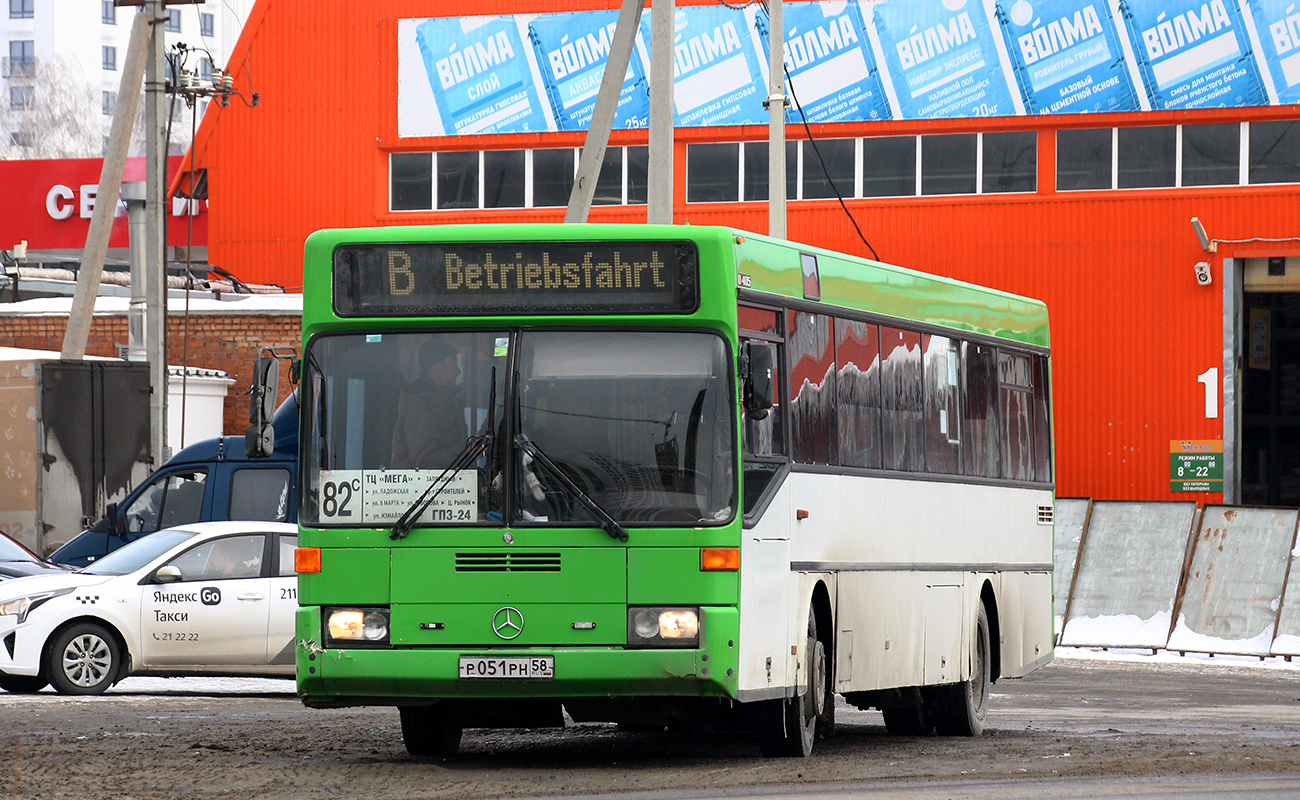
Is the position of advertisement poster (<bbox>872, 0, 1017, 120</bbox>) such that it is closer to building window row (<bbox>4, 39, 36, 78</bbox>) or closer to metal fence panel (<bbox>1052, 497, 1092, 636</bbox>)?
metal fence panel (<bbox>1052, 497, 1092, 636</bbox>)

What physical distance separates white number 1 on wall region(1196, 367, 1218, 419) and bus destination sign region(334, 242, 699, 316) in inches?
941

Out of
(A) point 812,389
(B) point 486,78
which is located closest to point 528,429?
(A) point 812,389

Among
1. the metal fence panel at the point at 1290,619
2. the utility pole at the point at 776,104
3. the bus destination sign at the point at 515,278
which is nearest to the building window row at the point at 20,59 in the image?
the utility pole at the point at 776,104

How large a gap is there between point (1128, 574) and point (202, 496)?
1233 centimetres

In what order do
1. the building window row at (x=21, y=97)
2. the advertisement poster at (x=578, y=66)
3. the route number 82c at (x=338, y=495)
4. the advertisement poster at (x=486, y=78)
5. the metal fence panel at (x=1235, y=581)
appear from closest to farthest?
the route number 82c at (x=338, y=495), the metal fence panel at (x=1235, y=581), the advertisement poster at (x=578, y=66), the advertisement poster at (x=486, y=78), the building window row at (x=21, y=97)

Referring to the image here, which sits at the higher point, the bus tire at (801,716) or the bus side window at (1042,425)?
the bus side window at (1042,425)

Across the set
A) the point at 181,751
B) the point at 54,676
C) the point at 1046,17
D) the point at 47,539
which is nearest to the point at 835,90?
the point at 1046,17

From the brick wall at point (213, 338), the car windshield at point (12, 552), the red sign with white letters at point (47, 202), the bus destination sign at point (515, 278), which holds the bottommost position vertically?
the car windshield at point (12, 552)

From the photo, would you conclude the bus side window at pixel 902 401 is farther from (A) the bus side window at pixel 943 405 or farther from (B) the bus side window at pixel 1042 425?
(B) the bus side window at pixel 1042 425

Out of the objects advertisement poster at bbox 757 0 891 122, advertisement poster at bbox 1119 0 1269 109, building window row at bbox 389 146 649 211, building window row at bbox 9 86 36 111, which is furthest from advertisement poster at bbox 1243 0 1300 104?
building window row at bbox 9 86 36 111

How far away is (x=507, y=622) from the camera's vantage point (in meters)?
9.80

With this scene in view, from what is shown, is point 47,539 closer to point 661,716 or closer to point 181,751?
point 181,751

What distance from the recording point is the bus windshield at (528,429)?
9.80 metres

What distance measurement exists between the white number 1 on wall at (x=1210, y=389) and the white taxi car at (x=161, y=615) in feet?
64.0
